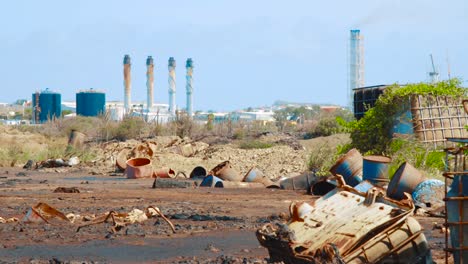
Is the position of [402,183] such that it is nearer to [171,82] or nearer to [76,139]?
[76,139]

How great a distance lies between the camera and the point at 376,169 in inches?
782

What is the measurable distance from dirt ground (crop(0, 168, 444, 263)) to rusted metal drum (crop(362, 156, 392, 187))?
1520mm

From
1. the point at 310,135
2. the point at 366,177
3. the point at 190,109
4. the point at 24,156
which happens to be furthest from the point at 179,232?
the point at 190,109

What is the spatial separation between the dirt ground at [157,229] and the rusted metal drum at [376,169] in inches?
59.8

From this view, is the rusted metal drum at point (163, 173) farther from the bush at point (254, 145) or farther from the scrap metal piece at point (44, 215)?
the scrap metal piece at point (44, 215)

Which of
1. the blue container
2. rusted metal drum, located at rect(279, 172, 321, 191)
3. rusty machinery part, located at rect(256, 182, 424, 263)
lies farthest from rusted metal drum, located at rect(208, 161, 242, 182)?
the blue container

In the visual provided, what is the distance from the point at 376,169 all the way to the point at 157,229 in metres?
6.51

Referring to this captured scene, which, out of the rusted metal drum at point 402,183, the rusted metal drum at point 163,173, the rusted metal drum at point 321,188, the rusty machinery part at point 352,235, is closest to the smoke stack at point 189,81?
the rusted metal drum at point 163,173

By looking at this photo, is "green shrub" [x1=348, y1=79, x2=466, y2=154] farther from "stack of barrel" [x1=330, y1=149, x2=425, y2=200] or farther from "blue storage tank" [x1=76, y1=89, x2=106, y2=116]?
"blue storage tank" [x1=76, y1=89, x2=106, y2=116]

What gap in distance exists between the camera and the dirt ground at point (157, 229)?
1222 cm

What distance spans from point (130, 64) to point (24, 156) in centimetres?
5367

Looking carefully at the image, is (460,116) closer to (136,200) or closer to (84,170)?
(136,200)

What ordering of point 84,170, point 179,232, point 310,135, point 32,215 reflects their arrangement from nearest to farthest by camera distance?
point 179,232
point 32,215
point 84,170
point 310,135

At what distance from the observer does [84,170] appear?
35.4m
